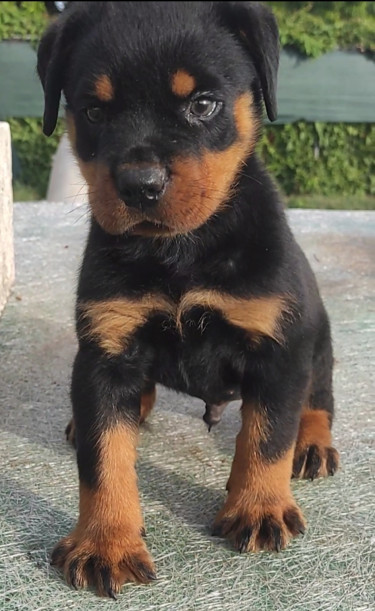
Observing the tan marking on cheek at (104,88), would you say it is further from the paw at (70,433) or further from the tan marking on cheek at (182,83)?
the paw at (70,433)

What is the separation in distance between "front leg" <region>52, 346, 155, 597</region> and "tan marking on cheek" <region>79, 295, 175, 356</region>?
3 cm

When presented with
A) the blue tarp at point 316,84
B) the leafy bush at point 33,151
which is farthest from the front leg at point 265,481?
the leafy bush at point 33,151

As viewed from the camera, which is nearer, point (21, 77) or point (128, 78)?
point (128, 78)

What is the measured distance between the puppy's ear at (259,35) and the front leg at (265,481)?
772 mm

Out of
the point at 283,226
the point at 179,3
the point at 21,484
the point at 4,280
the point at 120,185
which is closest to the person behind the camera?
the point at 120,185

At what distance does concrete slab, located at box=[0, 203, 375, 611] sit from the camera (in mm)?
1868

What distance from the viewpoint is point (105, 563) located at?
74.6 inches

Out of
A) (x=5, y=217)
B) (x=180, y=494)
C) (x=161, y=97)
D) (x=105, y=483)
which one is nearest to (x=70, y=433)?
(x=180, y=494)

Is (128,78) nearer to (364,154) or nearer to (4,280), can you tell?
(4,280)

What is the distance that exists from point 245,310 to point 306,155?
674cm

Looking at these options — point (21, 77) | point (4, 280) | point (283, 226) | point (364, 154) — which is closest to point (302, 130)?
point (364, 154)

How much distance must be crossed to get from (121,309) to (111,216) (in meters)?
0.26

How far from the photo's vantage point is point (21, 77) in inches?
318

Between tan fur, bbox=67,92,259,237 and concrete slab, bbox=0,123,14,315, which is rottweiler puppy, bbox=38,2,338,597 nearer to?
tan fur, bbox=67,92,259,237
